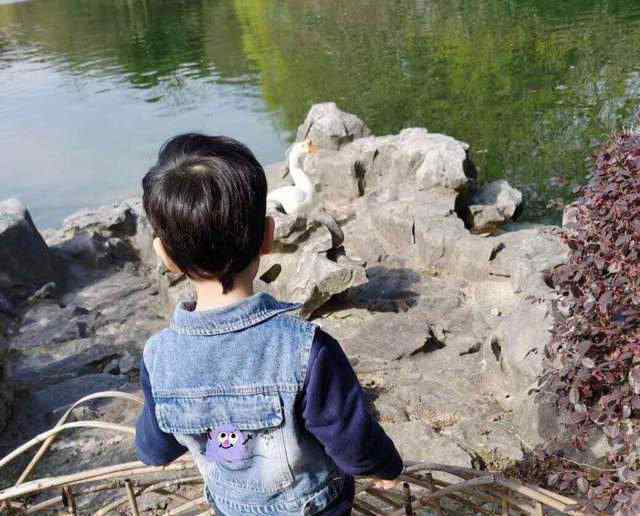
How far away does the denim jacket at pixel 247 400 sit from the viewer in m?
1.38

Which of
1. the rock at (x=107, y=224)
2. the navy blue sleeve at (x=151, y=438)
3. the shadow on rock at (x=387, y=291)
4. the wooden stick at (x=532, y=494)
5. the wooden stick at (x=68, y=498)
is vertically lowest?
the rock at (x=107, y=224)

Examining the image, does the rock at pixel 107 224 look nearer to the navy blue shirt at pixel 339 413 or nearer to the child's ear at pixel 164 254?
the child's ear at pixel 164 254

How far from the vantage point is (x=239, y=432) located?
56.5 inches

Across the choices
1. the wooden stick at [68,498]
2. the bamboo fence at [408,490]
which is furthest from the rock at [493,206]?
the wooden stick at [68,498]

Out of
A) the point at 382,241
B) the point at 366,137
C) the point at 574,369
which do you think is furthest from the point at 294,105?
the point at 574,369

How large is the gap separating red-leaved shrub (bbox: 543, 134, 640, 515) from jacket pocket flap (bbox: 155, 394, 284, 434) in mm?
992

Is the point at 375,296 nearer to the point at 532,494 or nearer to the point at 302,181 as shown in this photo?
the point at 302,181

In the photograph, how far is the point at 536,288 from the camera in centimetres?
384

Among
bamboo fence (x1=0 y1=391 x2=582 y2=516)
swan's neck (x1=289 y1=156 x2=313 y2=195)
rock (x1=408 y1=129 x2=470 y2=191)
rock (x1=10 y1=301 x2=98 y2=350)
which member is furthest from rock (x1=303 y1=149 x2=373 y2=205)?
bamboo fence (x1=0 y1=391 x2=582 y2=516)

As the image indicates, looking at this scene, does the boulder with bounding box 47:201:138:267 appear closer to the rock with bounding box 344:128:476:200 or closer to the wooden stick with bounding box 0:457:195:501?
the rock with bounding box 344:128:476:200

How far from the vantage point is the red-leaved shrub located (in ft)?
6.75

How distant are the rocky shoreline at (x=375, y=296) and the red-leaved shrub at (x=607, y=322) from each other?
0.27 metres

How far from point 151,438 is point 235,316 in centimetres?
40

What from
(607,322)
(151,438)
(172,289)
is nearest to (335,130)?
(172,289)
